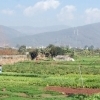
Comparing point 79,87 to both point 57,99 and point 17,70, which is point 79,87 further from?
point 17,70

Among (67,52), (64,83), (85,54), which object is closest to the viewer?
(64,83)

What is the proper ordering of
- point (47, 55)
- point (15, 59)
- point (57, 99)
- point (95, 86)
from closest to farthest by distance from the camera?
point (57, 99) < point (95, 86) < point (15, 59) < point (47, 55)

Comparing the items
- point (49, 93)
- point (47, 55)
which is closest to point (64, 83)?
point (49, 93)

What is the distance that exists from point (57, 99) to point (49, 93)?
512cm

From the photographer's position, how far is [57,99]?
22688mm

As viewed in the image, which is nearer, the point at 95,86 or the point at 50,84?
the point at 95,86

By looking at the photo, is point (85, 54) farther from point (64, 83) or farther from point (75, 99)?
point (75, 99)

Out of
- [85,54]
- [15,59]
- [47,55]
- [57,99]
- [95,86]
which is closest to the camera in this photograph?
[57,99]

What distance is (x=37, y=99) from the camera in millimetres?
23469

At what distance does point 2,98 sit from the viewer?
23547 mm

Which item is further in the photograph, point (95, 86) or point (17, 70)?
point (17, 70)

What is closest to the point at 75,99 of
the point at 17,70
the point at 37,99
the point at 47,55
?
the point at 37,99

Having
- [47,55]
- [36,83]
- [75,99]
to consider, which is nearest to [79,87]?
[36,83]

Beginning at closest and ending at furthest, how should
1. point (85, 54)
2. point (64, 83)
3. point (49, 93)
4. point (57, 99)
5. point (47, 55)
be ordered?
point (57, 99)
point (49, 93)
point (64, 83)
point (47, 55)
point (85, 54)
